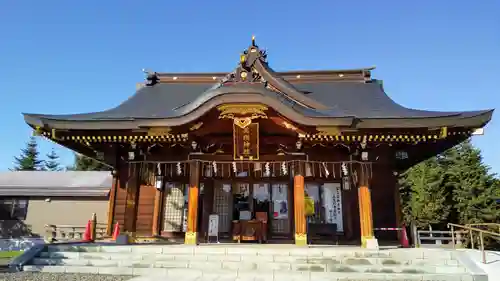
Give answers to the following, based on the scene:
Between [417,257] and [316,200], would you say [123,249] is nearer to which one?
[316,200]

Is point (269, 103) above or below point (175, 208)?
above

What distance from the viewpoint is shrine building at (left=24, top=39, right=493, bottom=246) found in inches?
371

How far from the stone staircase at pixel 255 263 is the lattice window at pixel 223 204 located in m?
3.26

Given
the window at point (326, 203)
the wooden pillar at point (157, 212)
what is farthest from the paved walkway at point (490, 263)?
the wooden pillar at point (157, 212)

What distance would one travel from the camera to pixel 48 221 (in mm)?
20016

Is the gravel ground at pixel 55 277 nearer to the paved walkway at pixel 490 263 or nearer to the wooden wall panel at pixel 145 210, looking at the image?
the wooden wall panel at pixel 145 210

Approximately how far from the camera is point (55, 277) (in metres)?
7.12

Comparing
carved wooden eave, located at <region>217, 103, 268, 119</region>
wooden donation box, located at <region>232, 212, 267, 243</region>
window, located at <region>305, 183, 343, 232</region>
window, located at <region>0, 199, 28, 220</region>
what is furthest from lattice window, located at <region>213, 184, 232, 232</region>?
window, located at <region>0, 199, 28, 220</region>

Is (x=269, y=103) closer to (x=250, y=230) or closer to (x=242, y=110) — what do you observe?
(x=242, y=110)

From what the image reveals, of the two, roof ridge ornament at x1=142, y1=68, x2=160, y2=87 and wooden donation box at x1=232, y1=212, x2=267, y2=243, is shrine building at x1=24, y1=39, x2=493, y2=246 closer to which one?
wooden donation box at x1=232, y1=212, x2=267, y2=243

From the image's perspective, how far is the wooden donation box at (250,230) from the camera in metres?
10.7

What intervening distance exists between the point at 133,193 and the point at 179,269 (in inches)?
180

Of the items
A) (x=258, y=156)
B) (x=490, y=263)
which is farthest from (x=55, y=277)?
(x=490, y=263)

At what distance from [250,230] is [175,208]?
3182mm
